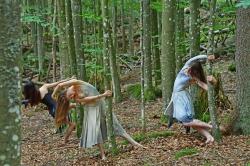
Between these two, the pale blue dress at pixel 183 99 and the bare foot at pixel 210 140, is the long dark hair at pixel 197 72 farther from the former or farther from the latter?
the bare foot at pixel 210 140

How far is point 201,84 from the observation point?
9641 millimetres

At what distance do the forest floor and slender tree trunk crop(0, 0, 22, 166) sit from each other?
4.22 metres

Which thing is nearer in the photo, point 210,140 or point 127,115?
point 210,140

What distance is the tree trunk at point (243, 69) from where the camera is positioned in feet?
29.2

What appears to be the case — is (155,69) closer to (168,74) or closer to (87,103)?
(168,74)

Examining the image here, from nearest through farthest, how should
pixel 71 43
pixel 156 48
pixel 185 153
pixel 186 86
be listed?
pixel 185 153 → pixel 186 86 → pixel 71 43 → pixel 156 48

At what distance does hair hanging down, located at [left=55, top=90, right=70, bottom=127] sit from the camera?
1048 cm

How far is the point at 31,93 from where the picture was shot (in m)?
9.40

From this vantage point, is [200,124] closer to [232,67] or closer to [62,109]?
[62,109]

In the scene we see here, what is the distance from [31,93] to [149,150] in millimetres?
2599

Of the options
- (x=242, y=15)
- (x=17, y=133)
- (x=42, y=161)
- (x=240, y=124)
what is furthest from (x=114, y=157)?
(x=17, y=133)

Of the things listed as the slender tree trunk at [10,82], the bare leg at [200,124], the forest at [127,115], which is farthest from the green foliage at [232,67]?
the slender tree trunk at [10,82]

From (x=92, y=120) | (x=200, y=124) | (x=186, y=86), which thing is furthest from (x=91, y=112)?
(x=200, y=124)

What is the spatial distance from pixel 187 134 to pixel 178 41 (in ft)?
18.7
